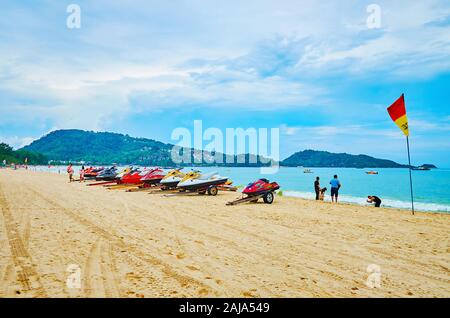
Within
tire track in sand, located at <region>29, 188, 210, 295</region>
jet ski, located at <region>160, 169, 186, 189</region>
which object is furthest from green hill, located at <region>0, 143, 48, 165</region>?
tire track in sand, located at <region>29, 188, 210, 295</region>

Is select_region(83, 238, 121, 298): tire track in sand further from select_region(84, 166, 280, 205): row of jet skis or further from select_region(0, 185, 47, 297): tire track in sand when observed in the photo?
select_region(84, 166, 280, 205): row of jet skis

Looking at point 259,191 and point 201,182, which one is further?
point 201,182

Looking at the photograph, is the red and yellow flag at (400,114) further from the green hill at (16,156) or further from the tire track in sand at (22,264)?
the green hill at (16,156)

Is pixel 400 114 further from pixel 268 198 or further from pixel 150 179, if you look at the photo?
pixel 150 179

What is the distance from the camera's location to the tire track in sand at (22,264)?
16.0 feet

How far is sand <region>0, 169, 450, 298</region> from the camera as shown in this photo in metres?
5.14

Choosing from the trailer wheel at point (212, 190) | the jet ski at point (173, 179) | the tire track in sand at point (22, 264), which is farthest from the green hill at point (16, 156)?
the tire track in sand at point (22, 264)

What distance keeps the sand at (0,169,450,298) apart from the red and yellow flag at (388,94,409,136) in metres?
4.51

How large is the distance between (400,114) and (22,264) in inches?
585

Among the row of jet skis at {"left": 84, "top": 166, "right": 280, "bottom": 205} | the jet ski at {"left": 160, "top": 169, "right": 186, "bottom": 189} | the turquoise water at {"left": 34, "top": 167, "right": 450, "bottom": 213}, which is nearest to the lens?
the row of jet skis at {"left": 84, "top": 166, "right": 280, "bottom": 205}

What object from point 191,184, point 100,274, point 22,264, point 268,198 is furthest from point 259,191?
point 22,264

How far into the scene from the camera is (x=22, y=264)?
5.93 meters
